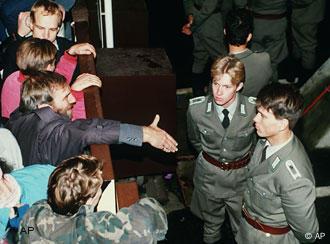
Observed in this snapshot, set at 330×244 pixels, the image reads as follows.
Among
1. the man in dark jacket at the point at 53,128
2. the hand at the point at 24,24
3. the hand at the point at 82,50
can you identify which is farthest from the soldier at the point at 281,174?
the hand at the point at 24,24

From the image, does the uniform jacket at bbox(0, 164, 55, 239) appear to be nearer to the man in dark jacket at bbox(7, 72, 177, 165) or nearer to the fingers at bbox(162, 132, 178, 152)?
the man in dark jacket at bbox(7, 72, 177, 165)

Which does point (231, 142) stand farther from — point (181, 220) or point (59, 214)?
point (59, 214)

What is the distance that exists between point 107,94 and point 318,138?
2.40 meters

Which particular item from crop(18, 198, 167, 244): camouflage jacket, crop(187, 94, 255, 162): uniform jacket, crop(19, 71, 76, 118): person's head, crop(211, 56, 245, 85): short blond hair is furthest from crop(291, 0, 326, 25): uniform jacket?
crop(18, 198, 167, 244): camouflage jacket

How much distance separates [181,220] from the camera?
184 inches

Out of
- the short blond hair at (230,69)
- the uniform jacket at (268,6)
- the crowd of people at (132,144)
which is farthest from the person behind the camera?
the uniform jacket at (268,6)

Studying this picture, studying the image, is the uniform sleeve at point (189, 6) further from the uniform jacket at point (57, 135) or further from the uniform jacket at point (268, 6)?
the uniform jacket at point (57, 135)

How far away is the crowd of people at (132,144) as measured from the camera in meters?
2.11

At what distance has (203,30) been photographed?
6547mm

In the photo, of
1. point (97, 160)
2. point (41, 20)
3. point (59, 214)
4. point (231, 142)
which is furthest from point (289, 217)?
point (41, 20)

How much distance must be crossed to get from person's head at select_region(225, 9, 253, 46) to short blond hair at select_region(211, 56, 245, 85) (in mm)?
563

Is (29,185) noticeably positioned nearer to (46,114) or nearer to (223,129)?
(46,114)

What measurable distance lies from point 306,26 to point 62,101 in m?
4.97

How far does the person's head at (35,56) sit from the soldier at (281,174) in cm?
162
